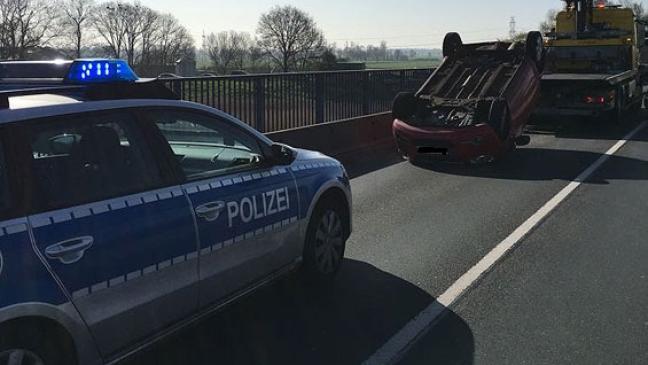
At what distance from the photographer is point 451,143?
10.7 metres

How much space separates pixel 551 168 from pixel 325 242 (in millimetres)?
6979

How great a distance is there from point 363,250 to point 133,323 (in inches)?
128

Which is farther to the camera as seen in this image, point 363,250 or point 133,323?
point 363,250

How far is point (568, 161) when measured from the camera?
1167cm

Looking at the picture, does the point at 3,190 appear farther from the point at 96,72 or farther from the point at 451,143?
the point at 451,143

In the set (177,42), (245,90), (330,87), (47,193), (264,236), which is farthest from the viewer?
(177,42)

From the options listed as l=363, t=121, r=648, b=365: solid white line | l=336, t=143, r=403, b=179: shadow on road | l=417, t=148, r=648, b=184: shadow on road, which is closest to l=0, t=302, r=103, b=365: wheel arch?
l=363, t=121, r=648, b=365: solid white line

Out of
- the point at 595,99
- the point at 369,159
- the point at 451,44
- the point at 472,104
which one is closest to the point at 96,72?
the point at 472,104

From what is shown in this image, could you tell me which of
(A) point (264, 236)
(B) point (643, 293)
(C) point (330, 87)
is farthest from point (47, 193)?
(C) point (330, 87)

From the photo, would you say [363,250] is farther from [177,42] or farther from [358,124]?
[177,42]

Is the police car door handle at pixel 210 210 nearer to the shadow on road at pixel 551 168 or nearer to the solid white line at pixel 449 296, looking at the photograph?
the solid white line at pixel 449 296

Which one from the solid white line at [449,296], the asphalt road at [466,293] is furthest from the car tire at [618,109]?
the solid white line at [449,296]

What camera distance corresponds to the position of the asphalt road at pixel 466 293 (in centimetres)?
402

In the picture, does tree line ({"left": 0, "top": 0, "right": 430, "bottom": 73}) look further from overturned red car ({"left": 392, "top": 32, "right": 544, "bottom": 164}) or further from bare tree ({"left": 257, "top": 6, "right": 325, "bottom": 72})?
overturned red car ({"left": 392, "top": 32, "right": 544, "bottom": 164})
